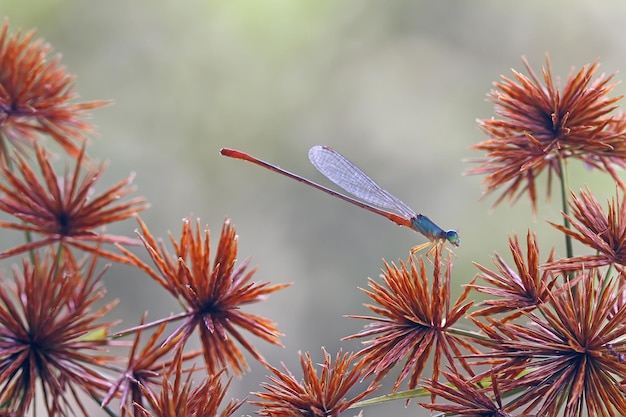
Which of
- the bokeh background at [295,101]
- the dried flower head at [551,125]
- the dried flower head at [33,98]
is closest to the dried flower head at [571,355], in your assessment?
the dried flower head at [551,125]

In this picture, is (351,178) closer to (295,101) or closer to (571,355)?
(571,355)

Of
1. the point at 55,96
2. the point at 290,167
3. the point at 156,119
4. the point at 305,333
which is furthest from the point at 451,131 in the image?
the point at 55,96

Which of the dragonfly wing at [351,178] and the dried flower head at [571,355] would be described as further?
the dragonfly wing at [351,178]

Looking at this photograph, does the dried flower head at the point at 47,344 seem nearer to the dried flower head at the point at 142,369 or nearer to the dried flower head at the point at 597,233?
the dried flower head at the point at 142,369

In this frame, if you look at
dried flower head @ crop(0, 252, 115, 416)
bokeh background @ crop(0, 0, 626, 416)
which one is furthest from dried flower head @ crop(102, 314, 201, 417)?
bokeh background @ crop(0, 0, 626, 416)

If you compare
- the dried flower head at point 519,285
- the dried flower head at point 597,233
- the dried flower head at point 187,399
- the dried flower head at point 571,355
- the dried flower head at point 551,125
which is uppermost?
the dried flower head at point 551,125

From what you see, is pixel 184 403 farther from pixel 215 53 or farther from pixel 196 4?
pixel 196 4

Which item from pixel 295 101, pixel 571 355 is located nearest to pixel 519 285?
pixel 571 355
